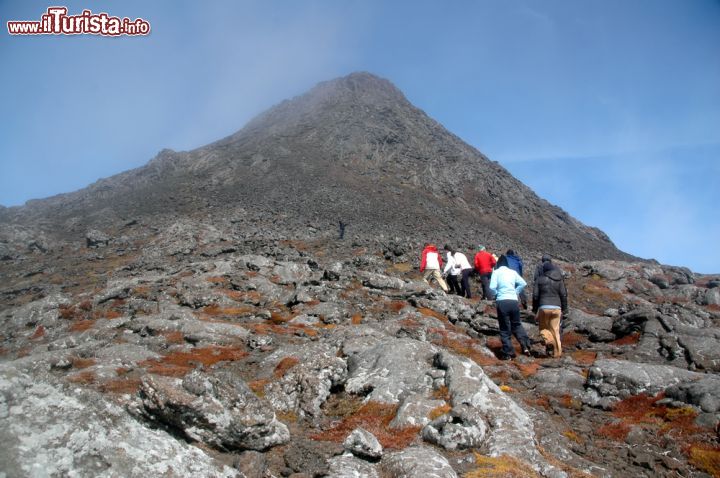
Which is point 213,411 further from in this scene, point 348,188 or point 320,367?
point 348,188

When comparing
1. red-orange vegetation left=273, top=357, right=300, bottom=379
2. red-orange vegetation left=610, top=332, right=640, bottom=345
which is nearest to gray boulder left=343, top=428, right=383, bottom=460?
red-orange vegetation left=273, top=357, right=300, bottom=379

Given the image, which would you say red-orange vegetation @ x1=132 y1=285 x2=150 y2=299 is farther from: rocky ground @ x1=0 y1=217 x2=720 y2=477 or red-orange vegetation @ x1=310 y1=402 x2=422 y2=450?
red-orange vegetation @ x1=310 y1=402 x2=422 y2=450

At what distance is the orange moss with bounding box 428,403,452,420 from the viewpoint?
876 cm

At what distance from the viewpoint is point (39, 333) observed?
22.6 metres

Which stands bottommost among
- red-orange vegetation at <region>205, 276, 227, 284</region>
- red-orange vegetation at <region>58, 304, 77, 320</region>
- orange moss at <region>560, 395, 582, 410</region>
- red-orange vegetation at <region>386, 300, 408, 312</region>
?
orange moss at <region>560, 395, 582, 410</region>

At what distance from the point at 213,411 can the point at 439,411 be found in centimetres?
459

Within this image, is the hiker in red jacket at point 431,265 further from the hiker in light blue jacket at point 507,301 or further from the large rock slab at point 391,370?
the large rock slab at point 391,370

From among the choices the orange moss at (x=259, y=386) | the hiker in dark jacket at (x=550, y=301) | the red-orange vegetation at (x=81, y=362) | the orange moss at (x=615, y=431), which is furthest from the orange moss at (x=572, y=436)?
the red-orange vegetation at (x=81, y=362)

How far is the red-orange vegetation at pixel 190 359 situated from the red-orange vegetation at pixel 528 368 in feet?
30.0

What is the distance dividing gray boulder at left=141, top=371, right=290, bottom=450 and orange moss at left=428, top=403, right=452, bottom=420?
299 cm

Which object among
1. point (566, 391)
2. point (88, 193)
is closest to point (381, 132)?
point (88, 193)

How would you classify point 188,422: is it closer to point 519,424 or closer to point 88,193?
point 519,424

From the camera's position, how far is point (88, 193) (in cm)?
7494

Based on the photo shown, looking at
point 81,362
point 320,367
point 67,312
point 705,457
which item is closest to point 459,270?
point 320,367
